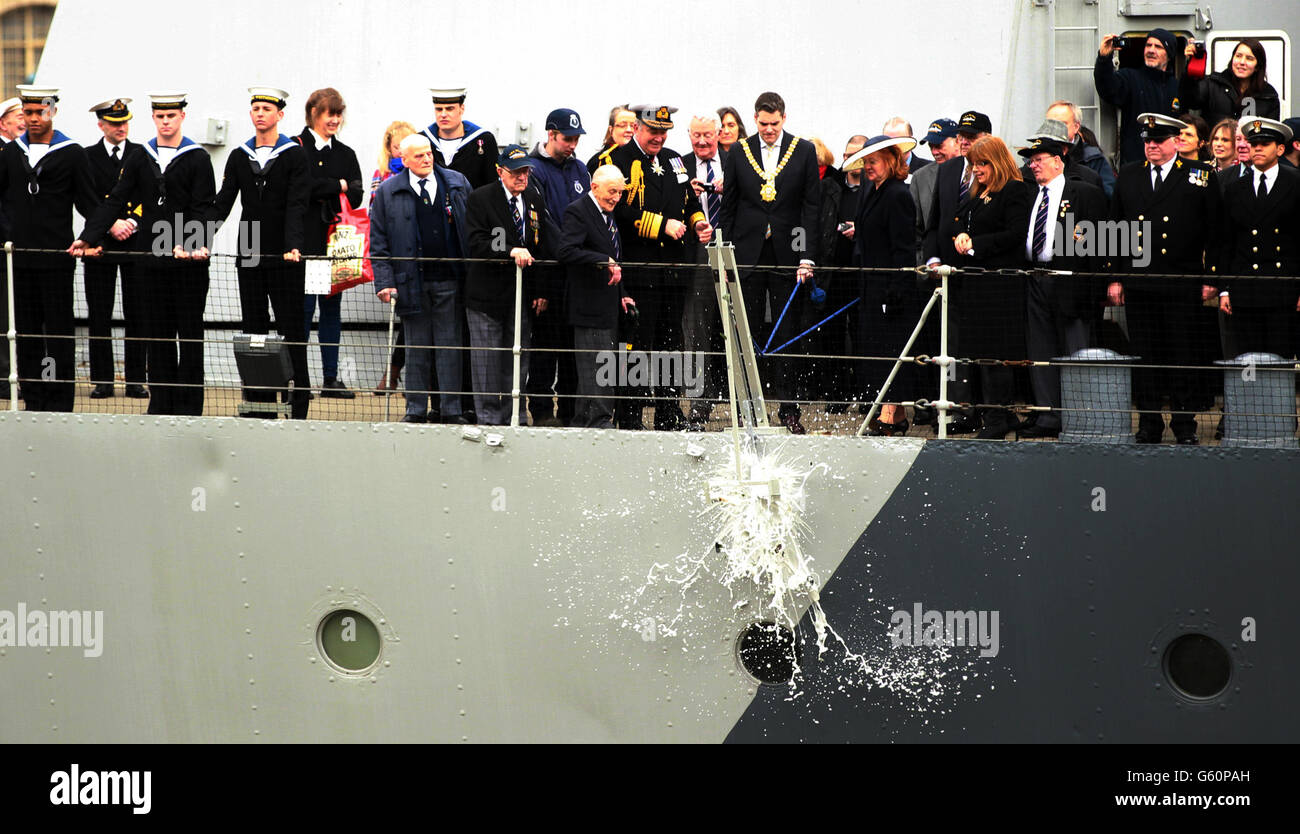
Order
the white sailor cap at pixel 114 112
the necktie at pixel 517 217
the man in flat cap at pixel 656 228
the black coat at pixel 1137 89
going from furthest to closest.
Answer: the black coat at pixel 1137 89 < the white sailor cap at pixel 114 112 < the necktie at pixel 517 217 < the man in flat cap at pixel 656 228

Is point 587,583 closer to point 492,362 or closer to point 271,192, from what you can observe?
point 492,362

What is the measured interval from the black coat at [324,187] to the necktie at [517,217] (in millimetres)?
1262

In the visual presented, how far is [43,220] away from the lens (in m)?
9.08

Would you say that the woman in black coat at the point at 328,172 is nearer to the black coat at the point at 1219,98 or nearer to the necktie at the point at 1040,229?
the necktie at the point at 1040,229

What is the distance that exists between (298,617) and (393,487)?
2.62ft

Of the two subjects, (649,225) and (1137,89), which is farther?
(1137,89)

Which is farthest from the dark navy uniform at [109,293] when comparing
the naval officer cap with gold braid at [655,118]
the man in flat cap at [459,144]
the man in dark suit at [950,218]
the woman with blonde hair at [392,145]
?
the man in dark suit at [950,218]

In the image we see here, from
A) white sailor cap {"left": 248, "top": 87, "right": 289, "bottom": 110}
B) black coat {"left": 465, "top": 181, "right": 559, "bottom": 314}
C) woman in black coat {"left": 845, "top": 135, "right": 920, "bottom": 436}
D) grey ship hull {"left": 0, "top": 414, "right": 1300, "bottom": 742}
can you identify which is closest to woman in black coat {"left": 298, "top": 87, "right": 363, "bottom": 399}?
white sailor cap {"left": 248, "top": 87, "right": 289, "bottom": 110}

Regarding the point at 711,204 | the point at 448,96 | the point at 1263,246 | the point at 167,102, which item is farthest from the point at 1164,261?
the point at 167,102

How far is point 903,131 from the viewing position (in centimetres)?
988

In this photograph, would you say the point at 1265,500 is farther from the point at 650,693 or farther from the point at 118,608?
the point at 118,608

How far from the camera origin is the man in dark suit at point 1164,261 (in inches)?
298

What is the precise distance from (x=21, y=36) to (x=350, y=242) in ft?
88.0

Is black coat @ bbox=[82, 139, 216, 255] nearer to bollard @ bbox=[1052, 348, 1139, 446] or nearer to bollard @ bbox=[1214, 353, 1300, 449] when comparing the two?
bollard @ bbox=[1052, 348, 1139, 446]
